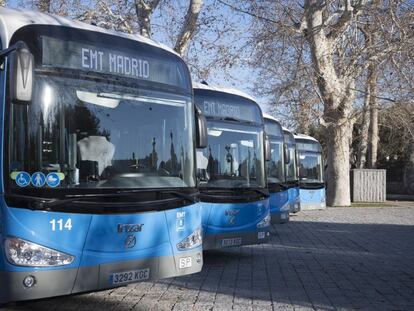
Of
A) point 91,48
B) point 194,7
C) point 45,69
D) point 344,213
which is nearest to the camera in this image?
point 45,69

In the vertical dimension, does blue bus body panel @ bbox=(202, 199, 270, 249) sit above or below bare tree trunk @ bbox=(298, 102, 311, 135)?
below

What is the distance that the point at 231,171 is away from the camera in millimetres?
10633

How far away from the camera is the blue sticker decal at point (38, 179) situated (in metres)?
5.77

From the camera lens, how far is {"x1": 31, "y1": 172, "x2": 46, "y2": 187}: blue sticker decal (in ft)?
18.9

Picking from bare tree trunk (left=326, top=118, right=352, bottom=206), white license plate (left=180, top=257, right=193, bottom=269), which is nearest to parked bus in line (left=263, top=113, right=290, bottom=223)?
white license plate (left=180, top=257, right=193, bottom=269)

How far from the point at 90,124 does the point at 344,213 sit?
839 inches

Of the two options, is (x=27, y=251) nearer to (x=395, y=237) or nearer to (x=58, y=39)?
(x=58, y=39)

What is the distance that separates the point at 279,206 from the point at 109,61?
10.2 meters

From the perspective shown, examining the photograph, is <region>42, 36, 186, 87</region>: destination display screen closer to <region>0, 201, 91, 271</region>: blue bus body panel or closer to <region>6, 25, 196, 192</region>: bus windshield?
<region>6, 25, 196, 192</region>: bus windshield

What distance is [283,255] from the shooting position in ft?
40.3

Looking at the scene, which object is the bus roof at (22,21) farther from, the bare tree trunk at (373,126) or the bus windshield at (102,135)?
the bare tree trunk at (373,126)

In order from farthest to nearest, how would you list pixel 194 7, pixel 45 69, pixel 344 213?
pixel 344 213 → pixel 194 7 → pixel 45 69

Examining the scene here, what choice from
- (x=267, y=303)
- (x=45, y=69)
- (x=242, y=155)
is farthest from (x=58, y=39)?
(x=242, y=155)

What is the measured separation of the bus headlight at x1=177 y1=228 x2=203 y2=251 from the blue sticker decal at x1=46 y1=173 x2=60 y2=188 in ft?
5.84
